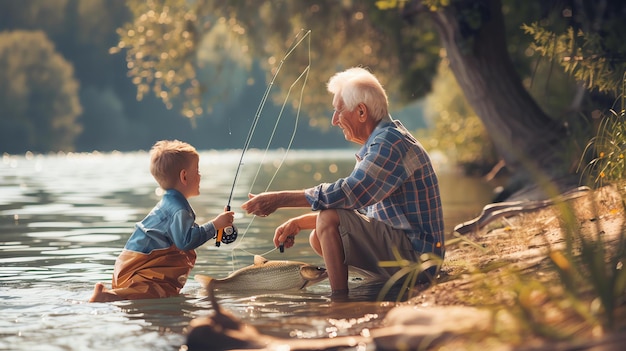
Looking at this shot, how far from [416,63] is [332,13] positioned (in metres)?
1.85

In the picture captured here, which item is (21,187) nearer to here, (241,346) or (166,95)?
(166,95)

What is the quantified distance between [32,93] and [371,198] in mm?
51735

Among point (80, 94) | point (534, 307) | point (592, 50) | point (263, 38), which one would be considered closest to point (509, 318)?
point (534, 307)

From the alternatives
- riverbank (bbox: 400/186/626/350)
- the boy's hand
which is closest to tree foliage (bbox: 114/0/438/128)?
the boy's hand

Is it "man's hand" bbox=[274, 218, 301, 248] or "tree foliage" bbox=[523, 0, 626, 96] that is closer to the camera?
"man's hand" bbox=[274, 218, 301, 248]

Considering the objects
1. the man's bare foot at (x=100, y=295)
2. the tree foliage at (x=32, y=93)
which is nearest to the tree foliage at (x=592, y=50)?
the man's bare foot at (x=100, y=295)

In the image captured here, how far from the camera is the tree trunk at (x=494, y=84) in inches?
456

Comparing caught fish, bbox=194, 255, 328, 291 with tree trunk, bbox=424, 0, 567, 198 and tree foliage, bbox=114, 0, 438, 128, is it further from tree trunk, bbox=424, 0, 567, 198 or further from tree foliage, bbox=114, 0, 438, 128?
tree foliage, bbox=114, 0, 438, 128

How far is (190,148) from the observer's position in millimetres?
6047

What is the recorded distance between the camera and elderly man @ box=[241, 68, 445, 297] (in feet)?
18.7

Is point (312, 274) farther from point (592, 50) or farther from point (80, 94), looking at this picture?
point (80, 94)

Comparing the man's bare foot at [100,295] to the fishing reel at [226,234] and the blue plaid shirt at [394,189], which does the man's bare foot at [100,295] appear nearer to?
the fishing reel at [226,234]

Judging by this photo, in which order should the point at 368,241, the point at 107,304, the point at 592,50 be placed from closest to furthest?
the point at 107,304
the point at 368,241
the point at 592,50

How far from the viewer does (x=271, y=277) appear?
246 inches
